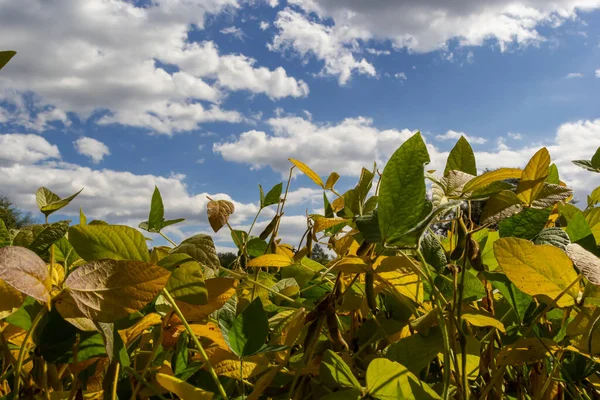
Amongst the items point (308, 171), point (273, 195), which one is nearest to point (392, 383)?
point (308, 171)

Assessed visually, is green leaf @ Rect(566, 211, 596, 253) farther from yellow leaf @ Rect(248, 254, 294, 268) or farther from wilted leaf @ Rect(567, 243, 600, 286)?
yellow leaf @ Rect(248, 254, 294, 268)

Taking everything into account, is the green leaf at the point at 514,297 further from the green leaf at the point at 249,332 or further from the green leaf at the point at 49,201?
Answer: the green leaf at the point at 49,201

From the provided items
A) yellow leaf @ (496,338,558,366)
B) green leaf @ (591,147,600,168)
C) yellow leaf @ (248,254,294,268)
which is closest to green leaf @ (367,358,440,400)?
yellow leaf @ (496,338,558,366)

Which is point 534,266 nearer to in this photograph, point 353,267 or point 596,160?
point 353,267

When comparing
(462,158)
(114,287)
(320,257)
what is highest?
(462,158)

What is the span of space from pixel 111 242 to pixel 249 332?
5.3 inches

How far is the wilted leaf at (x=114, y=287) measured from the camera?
340mm

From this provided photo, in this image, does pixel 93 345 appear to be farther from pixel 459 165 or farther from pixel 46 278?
pixel 459 165

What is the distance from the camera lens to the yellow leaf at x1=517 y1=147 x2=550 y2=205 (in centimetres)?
48

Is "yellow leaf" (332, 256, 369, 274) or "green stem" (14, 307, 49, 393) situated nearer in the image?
"green stem" (14, 307, 49, 393)

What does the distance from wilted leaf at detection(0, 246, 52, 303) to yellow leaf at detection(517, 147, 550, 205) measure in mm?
389

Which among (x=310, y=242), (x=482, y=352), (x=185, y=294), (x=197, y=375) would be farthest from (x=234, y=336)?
(x=310, y=242)

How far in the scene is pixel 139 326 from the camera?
47cm

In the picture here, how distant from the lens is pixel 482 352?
22.1 inches
